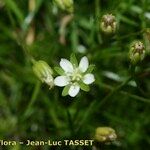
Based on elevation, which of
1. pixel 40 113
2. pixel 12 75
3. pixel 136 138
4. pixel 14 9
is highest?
pixel 14 9

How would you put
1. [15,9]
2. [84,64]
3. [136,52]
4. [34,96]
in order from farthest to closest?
1. [15,9]
2. [34,96]
3. [84,64]
4. [136,52]

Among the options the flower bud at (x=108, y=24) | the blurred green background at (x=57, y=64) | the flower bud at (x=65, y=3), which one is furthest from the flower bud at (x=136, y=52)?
the blurred green background at (x=57, y=64)

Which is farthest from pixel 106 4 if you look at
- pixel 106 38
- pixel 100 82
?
pixel 106 38

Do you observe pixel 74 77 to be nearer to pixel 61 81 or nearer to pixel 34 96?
pixel 61 81

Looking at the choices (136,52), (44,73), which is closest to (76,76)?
(44,73)

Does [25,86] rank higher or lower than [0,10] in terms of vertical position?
lower

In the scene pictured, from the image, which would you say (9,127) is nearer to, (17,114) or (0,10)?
(17,114)
